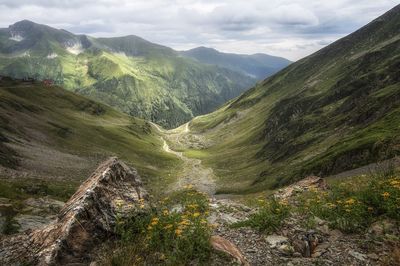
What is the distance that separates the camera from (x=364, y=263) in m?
12.1

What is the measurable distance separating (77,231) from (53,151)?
10541 centimetres

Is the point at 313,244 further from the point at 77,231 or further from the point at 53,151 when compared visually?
the point at 53,151

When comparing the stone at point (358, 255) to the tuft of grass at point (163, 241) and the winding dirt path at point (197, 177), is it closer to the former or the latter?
the tuft of grass at point (163, 241)

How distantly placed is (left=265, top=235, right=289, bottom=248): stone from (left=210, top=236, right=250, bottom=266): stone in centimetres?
171

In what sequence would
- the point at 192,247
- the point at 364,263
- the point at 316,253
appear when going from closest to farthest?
the point at 192,247, the point at 364,263, the point at 316,253

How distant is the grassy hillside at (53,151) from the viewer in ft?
243

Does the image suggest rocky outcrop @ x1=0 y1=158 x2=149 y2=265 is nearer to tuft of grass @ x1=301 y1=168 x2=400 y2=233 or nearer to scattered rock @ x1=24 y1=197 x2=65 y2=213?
tuft of grass @ x1=301 y1=168 x2=400 y2=233

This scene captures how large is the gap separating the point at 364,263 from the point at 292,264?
7.72 feet

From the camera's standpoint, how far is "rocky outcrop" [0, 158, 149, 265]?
37.0 feet

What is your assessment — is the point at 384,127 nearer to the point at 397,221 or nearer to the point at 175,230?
the point at 397,221

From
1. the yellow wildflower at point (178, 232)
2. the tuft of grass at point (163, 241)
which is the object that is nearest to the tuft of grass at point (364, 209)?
the tuft of grass at point (163, 241)

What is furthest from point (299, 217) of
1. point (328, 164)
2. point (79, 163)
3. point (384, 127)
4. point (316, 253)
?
point (79, 163)

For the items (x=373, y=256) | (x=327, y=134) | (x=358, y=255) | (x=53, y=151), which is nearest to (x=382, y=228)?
(x=373, y=256)

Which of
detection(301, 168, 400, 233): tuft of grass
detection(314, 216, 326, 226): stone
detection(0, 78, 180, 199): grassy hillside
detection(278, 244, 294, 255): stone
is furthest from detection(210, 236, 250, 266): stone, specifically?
detection(0, 78, 180, 199): grassy hillside
